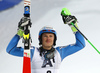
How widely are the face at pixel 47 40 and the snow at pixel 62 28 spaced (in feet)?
4.33

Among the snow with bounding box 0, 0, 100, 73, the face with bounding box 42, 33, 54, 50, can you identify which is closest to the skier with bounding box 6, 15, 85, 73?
the face with bounding box 42, 33, 54, 50

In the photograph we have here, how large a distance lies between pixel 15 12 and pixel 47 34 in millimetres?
2519

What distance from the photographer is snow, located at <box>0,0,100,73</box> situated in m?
3.37

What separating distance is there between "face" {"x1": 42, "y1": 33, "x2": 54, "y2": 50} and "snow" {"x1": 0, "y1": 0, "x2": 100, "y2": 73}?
1321 millimetres

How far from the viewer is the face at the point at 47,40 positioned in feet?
6.52

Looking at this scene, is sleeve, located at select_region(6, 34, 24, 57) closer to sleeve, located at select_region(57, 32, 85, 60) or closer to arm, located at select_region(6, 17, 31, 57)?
arm, located at select_region(6, 17, 31, 57)

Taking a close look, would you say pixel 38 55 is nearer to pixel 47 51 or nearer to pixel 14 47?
pixel 47 51

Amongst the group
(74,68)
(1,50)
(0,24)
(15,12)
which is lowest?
(74,68)

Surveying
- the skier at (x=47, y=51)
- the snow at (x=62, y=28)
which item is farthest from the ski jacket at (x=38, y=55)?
the snow at (x=62, y=28)

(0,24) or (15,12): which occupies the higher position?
(15,12)

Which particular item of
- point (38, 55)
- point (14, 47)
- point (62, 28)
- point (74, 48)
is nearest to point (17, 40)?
point (14, 47)

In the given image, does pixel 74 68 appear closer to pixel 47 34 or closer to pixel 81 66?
pixel 81 66

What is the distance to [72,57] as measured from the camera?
349cm

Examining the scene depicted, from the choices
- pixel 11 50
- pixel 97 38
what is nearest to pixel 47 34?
pixel 11 50
